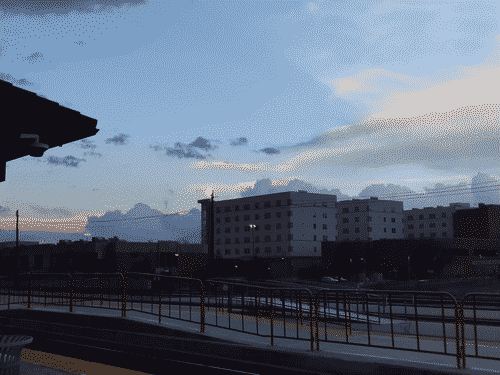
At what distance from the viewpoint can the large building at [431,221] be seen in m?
144

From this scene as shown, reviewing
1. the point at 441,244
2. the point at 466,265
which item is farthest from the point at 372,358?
the point at 441,244

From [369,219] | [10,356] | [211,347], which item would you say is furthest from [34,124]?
[369,219]

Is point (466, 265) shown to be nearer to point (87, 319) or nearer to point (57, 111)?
point (87, 319)

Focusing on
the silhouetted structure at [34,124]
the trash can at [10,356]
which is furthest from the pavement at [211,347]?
the silhouetted structure at [34,124]

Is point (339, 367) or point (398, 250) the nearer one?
point (339, 367)

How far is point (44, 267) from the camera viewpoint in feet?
284

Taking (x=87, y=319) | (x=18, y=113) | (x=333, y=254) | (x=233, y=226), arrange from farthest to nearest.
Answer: (x=233, y=226), (x=333, y=254), (x=87, y=319), (x=18, y=113)

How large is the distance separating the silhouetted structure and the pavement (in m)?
5.78

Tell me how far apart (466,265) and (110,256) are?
5963cm

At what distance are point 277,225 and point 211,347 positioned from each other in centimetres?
11163

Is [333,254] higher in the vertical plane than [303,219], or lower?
lower

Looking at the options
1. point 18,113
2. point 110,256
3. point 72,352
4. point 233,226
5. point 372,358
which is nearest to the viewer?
point 18,113

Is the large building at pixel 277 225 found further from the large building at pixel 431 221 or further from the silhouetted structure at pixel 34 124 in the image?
the silhouetted structure at pixel 34 124

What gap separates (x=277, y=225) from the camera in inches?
4820
